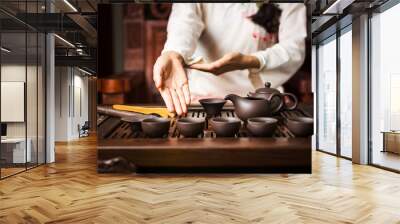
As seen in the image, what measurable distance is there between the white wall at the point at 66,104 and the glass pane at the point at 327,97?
26.1 ft

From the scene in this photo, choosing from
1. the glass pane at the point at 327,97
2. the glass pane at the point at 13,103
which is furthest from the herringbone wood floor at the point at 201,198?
the glass pane at the point at 327,97

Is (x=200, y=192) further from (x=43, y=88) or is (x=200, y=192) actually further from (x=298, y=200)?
(x=43, y=88)

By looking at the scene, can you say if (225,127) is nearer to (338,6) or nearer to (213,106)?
(213,106)

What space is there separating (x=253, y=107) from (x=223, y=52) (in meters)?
0.76

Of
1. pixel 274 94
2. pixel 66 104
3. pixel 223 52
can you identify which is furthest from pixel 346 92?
pixel 66 104

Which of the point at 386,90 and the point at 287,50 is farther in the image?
the point at 386,90

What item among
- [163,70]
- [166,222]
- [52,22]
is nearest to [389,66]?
[163,70]

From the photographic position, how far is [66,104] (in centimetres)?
1266

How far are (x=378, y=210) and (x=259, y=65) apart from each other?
209 centimetres

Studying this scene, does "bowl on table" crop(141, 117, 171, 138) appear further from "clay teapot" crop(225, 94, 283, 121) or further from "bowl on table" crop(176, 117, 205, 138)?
"clay teapot" crop(225, 94, 283, 121)

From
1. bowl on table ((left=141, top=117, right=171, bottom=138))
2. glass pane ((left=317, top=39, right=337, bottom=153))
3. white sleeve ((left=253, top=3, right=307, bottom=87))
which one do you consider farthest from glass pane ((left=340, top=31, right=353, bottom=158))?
bowl on table ((left=141, top=117, right=171, bottom=138))

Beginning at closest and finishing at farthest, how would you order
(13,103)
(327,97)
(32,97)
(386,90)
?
(13,103)
(386,90)
(32,97)
(327,97)

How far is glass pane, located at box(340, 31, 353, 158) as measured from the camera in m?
7.23

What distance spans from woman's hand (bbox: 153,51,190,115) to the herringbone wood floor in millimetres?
994
